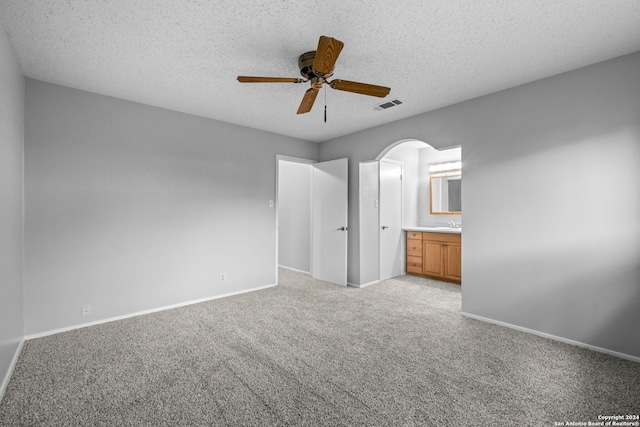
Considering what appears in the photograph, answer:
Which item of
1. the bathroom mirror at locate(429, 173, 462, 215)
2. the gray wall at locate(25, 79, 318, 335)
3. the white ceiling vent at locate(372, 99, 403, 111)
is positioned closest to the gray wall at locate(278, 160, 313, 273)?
the gray wall at locate(25, 79, 318, 335)

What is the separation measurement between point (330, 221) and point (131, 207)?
2875 mm

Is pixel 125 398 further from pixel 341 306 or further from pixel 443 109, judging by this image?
pixel 443 109

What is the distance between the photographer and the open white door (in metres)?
4.79

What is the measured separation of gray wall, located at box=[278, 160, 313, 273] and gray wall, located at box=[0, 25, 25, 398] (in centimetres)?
383

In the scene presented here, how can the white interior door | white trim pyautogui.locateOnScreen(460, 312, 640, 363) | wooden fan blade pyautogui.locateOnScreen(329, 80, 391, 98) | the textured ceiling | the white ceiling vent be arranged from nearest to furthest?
the textured ceiling
wooden fan blade pyautogui.locateOnScreen(329, 80, 391, 98)
white trim pyautogui.locateOnScreen(460, 312, 640, 363)
the white ceiling vent
the white interior door

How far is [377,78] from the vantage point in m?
2.83

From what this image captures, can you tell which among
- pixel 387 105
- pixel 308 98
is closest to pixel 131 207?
pixel 308 98

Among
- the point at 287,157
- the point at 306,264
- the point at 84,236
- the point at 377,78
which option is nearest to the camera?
the point at 377,78

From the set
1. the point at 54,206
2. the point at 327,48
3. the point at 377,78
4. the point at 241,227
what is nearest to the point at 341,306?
the point at 241,227

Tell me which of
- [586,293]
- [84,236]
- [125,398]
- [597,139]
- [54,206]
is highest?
[597,139]

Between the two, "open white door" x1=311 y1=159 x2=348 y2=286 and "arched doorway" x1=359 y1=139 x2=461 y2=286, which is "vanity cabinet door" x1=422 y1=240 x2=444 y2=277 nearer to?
"arched doorway" x1=359 y1=139 x2=461 y2=286

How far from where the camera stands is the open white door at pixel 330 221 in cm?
479

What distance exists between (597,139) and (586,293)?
136cm

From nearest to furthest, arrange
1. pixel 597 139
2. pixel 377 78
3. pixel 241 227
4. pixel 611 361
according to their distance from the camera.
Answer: pixel 611 361 → pixel 597 139 → pixel 377 78 → pixel 241 227
